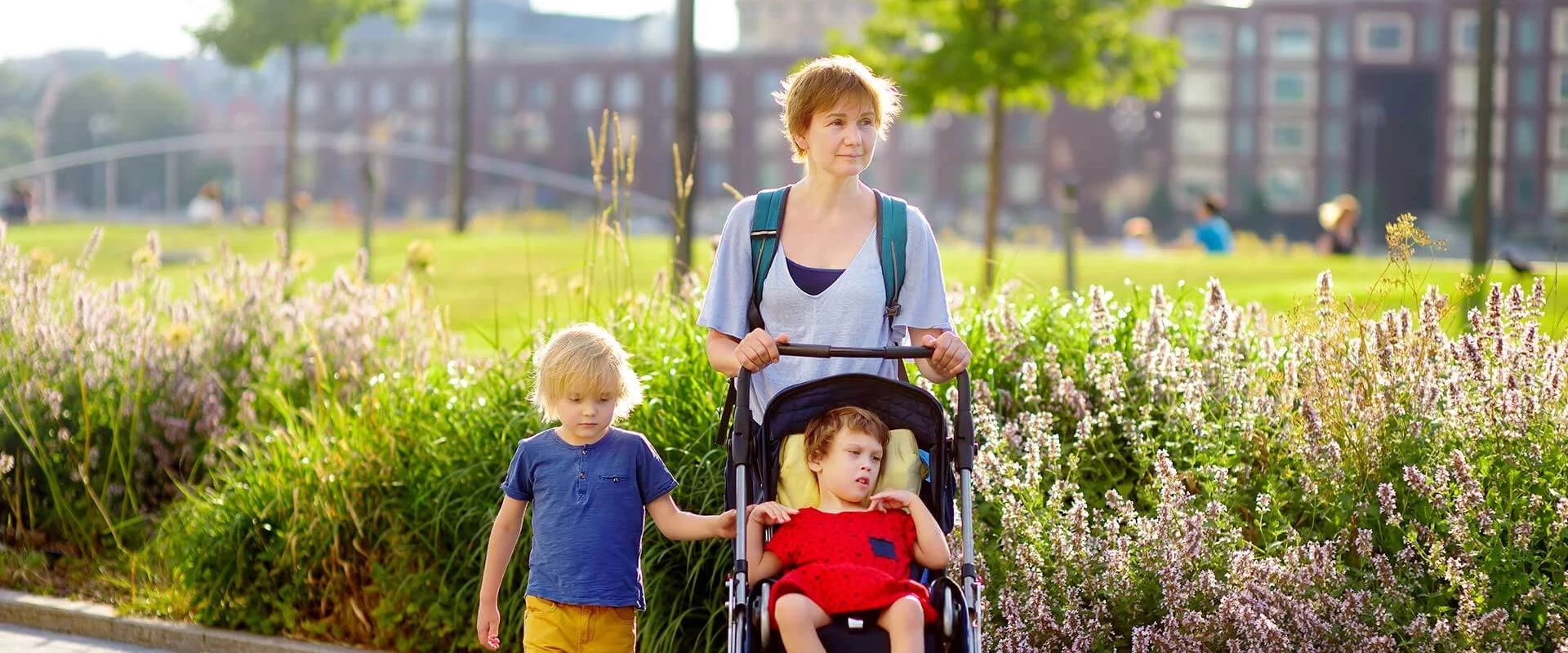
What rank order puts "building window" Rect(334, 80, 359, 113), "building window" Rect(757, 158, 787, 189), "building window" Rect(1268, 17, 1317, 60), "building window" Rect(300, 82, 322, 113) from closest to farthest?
"building window" Rect(1268, 17, 1317, 60) < "building window" Rect(757, 158, 787, 189) < "building window" Rect(334, 80, 359, 113) < "building window" Rect(300, 82, 322, 113)

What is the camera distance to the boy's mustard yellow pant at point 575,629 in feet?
14.8

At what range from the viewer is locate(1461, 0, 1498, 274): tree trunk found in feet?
47.4

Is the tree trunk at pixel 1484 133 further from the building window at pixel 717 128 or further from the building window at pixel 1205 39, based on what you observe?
the building window at pixel 717 128

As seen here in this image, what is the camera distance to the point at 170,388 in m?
8.17

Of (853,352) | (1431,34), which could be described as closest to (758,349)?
(853,352)

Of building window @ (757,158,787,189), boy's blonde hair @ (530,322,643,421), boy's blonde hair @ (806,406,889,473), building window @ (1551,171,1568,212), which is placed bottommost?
boy's blonde hair @ (806,406,889,473)

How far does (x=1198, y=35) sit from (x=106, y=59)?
51584 mm

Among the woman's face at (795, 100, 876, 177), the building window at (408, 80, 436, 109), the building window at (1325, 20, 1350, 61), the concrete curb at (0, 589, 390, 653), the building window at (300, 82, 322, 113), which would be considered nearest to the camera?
the woman's face at (795, 100, 876, 177)

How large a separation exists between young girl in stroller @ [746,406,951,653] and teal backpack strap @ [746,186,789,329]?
1.20 ft

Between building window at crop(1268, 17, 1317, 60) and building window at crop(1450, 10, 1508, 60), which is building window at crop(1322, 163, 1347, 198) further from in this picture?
building window at crop(1450, 10, 1508, 60)

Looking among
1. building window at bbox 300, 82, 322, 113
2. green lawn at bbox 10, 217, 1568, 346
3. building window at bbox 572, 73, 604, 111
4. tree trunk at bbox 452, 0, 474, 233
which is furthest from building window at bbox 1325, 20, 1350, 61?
tree trunk at bbox 452, 0, 474, 233

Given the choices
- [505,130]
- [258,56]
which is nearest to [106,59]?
[258,56]

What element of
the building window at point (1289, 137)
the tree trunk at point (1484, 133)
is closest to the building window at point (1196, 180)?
the building window at point (1289, 137)

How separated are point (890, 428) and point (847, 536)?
1.07 ft
